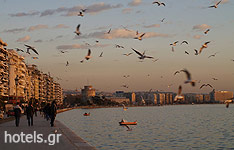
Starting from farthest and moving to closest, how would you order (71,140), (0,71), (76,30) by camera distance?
(0,71) → (76,30) → (71,140)

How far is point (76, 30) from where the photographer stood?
88.8ft

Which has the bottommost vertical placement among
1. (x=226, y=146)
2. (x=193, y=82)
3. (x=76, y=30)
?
A: (x=226, y=146)

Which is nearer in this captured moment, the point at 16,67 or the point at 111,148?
the point at 111,148

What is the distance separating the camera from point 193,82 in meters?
15.6

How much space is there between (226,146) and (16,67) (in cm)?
13971

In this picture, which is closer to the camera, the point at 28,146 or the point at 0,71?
the point at 28,146

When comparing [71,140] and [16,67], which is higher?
[16,67]

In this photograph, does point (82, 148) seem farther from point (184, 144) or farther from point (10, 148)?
point (184, 144)

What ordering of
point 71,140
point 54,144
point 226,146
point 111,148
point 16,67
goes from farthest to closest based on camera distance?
point 16,67
point 226,146
point 111,148
point 71,140
point 54,144

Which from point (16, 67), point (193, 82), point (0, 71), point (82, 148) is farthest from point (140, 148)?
point (16, 67)

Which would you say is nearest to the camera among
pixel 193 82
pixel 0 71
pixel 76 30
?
pixel 193 82

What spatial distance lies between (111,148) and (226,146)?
1261 cm

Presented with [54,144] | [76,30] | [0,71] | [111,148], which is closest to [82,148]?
[54,144]

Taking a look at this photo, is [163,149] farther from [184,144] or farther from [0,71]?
[0,71]
